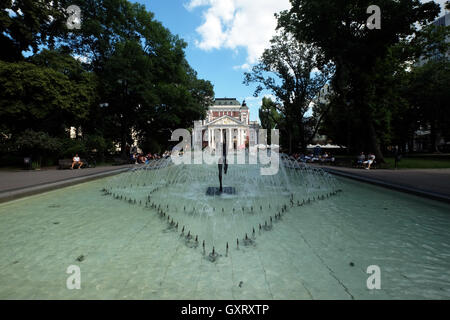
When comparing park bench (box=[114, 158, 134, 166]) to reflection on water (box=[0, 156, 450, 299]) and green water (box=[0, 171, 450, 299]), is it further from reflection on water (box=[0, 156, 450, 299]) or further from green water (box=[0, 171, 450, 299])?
green water (box=[0, 171, 450, 299])

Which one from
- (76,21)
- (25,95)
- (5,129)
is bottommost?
(5,129)

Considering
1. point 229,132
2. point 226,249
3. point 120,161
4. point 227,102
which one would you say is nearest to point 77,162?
point 120,161

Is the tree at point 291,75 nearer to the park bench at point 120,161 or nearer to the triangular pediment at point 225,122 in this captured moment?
the park bench at point 120,161

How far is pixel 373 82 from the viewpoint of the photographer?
2161 centimetres

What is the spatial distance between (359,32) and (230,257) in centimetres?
2106

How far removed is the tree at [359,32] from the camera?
16344 mm

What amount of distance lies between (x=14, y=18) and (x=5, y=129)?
9.41m

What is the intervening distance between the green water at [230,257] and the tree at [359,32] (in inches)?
585

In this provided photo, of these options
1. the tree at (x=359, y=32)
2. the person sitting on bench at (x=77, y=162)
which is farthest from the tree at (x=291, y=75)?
the person sitting on bench at (x=77, y=162)

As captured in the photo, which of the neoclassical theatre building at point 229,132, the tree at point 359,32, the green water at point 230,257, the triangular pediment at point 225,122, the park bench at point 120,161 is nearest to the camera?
the green water at point 230,257

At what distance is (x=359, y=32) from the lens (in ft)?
61.4

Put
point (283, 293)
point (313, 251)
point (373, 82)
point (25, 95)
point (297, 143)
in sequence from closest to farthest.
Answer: point (283, 293), point (313, 251), point (25, 95), point (373, 82), point (297, 143)
